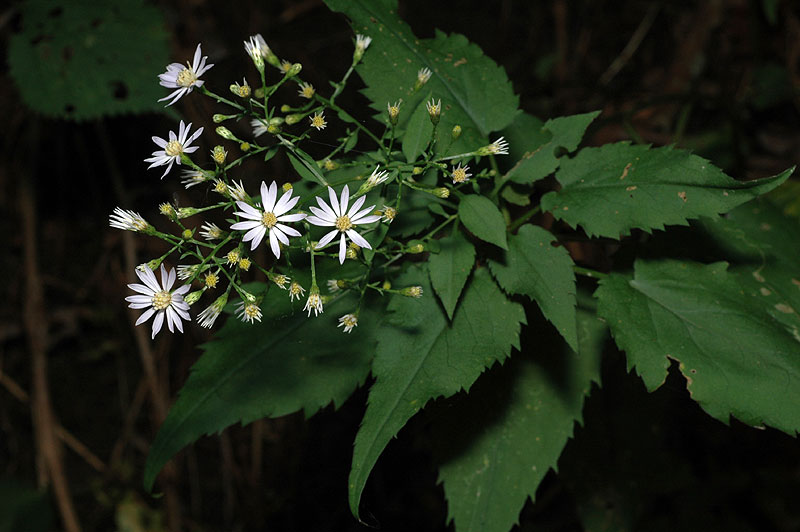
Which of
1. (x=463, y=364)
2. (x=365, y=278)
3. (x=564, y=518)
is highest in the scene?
(x=365, y=278)

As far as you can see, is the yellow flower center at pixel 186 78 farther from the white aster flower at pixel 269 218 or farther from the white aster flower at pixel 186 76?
the white aster flower at pixel 269 218

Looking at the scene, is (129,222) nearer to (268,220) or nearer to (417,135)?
(268,220)

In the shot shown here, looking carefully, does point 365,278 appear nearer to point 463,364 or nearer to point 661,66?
point 463,364

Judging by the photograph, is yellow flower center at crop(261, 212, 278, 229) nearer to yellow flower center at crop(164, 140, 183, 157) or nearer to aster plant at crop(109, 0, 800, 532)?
aster plant at crop(109, 0, 800, 532)

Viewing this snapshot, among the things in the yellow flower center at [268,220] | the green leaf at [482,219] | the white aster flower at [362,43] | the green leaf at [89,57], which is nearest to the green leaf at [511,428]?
the green leaf at [482,219]

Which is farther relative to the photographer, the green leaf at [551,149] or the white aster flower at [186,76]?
the green leaf at [551,149]

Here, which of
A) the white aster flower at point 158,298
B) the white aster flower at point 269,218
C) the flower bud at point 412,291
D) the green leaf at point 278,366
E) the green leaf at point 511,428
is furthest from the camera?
the green leaf at point 511,428

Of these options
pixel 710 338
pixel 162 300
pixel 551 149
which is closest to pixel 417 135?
pixel 551 149

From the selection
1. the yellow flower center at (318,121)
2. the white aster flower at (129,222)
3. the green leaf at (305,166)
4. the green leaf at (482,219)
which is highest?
the white aster flower at (129,222)

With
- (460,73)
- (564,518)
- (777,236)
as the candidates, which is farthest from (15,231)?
(777,236)
